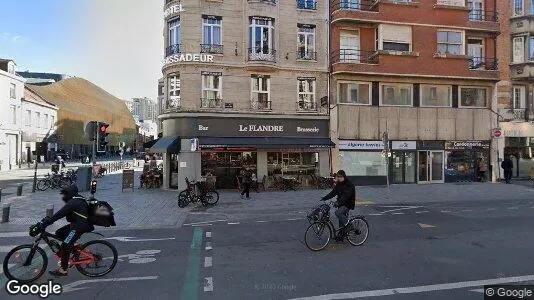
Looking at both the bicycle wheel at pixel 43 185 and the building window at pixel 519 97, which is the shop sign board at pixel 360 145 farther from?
the bicycle wheel at pixel 43 185

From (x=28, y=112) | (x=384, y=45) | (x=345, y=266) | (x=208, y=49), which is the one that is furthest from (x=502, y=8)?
(x=28, y=112)

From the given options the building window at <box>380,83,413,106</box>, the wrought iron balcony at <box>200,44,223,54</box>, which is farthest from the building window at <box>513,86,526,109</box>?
the wrought iron balcony at <box>200,44,223,54</box>

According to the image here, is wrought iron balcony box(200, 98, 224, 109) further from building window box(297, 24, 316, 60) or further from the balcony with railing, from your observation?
building window box(297, 24, 316, 60)

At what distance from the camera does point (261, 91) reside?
2130cm

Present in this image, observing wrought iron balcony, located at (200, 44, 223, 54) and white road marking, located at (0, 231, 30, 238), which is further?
wrought iron balcony, located at (200, 44, 223, 54)

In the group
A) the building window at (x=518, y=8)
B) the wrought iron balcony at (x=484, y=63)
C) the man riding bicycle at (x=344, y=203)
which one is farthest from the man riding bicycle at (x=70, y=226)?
the building window at (x=518, y=8)

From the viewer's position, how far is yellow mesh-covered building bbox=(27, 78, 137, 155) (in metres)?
58.3

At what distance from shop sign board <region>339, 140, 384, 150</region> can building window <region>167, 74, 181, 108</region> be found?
953 cm

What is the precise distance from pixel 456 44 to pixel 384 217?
16627mm

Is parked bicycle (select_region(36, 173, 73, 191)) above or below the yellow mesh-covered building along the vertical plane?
below

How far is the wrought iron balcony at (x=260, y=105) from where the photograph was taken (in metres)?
21.0

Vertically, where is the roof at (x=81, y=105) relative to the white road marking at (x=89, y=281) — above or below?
above

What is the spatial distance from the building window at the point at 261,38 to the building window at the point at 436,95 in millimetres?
9788

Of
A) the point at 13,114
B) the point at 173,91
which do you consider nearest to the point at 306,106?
the point at 173,91
